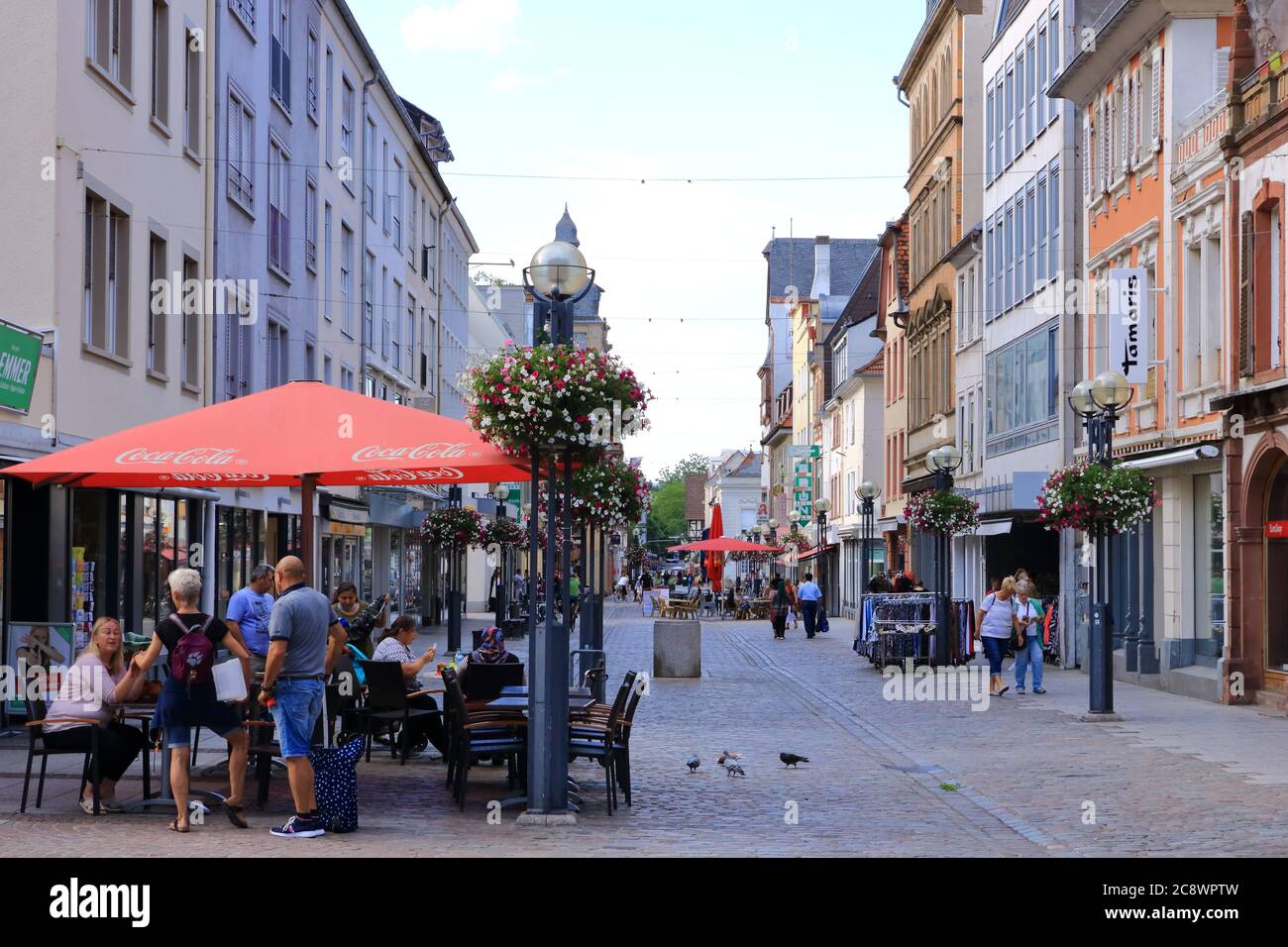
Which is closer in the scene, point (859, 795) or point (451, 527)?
point (859, 795)

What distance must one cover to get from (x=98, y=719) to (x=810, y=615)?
34607 millimetres

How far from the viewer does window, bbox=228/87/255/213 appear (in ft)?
91.5

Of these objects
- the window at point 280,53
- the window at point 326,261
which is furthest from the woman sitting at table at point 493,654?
the window at point 326,261

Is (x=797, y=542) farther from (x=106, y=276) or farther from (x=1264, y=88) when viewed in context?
(x=106, y=276)

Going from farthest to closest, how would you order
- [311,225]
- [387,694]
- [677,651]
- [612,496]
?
[311,225] < [677,651] < [612,496] < [387,694]

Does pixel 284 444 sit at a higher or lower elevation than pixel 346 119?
lower

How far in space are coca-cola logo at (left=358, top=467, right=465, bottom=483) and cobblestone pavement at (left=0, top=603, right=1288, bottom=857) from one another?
256 centimetres

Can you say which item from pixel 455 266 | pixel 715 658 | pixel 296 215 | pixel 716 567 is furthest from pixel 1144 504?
pixel 455 266

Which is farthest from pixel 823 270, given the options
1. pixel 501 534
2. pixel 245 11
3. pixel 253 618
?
pixel 253 618

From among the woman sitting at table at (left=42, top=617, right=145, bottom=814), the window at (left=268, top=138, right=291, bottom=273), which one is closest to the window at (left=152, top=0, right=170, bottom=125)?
the window at (left=268, top=138, right=291, bottom=273)

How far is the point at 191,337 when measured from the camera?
2523cm

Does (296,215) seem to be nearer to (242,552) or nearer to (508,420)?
(242,552)

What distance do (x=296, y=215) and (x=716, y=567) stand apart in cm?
2747

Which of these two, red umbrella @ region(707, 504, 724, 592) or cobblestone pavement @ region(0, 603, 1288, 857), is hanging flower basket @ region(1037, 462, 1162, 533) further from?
red umbrella @ region(707, 504, 724, 592)
